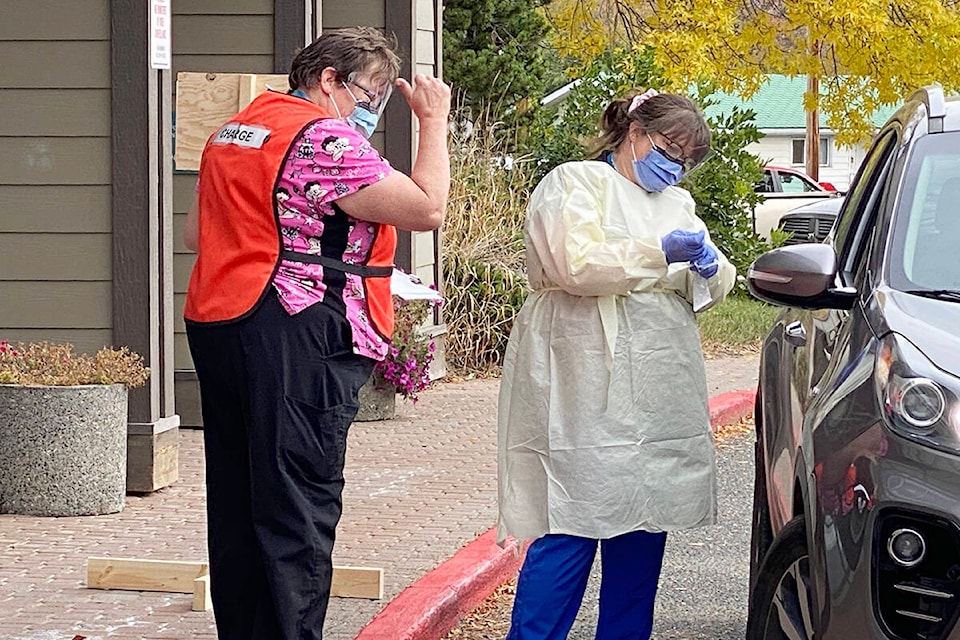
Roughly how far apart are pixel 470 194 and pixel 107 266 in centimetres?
606

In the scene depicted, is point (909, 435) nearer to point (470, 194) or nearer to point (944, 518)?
point (944, 518)

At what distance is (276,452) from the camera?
417 cm

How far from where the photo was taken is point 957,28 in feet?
76.2

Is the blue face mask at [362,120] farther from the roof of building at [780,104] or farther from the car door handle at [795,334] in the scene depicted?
the roof of building at [780,104]

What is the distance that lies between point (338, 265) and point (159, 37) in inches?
142

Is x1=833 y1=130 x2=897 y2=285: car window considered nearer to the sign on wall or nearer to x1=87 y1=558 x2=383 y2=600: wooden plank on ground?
x1=87 y1=558 x2=383 y2=600: wooden plank on ground

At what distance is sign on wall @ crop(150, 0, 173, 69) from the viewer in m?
7.36

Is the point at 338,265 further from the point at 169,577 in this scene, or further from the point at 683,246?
the point at 169,577

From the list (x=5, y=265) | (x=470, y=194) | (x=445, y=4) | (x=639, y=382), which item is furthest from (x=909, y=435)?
(x=445, y=4)

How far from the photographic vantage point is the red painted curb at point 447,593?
209 inches

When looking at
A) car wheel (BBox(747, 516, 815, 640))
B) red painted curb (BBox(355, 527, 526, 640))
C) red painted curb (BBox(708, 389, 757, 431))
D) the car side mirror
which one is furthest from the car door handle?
red painted curb (BBox(708, 389, 757, 431))

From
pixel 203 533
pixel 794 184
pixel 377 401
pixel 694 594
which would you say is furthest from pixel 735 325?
pixel 794 184

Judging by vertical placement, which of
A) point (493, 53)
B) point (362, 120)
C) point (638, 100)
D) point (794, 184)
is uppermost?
point (493, 53)

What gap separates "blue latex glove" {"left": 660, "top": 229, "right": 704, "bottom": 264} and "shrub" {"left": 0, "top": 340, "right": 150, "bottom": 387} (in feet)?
10.9
